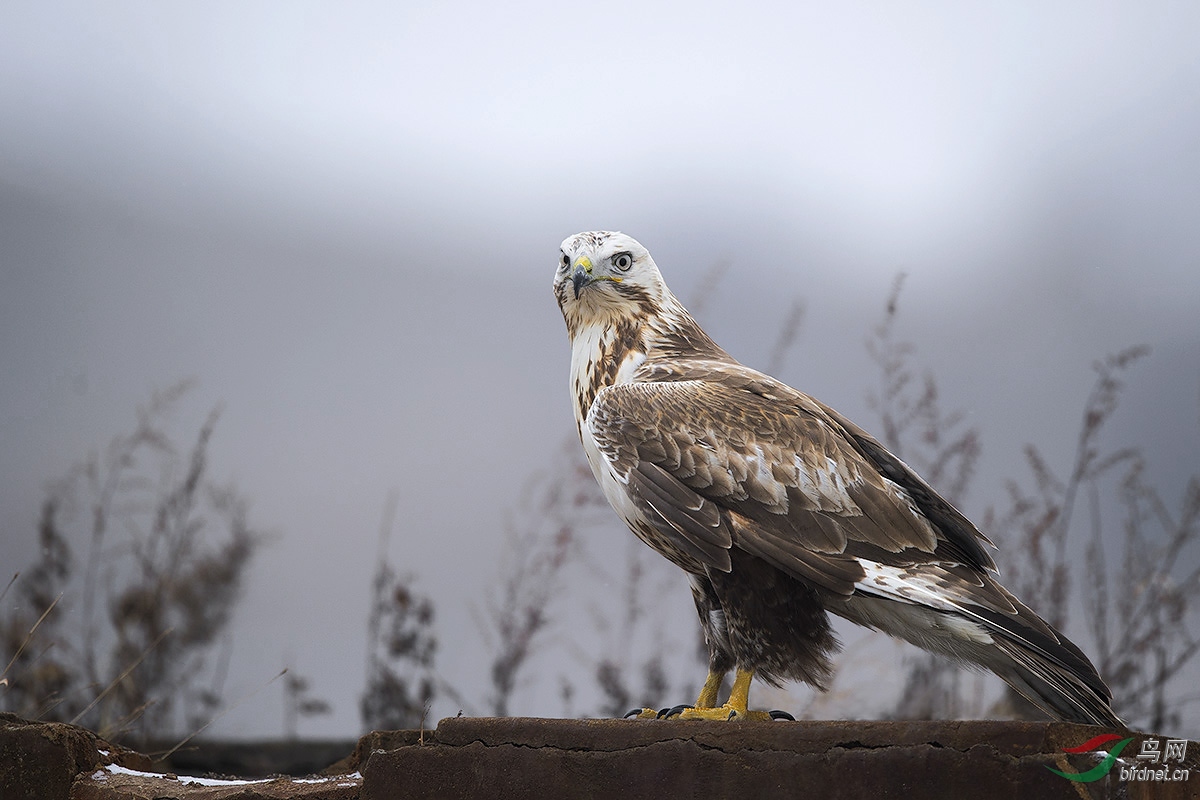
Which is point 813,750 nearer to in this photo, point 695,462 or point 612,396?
point 695,462

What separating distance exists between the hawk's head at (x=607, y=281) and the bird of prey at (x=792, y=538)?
0.32 m

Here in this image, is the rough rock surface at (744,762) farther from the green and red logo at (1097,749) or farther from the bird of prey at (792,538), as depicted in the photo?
the bird of prey at (792,538)

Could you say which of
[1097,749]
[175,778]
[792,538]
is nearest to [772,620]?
[792,538]

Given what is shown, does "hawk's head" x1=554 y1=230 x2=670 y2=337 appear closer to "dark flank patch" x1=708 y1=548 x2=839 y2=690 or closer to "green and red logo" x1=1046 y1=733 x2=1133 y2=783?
"dark flank patch" x1=708 y1=548 x2=839 y2=690

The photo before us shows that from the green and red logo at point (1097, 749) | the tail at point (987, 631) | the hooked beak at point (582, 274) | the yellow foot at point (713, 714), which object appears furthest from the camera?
the hooked beak at point (582, 274)

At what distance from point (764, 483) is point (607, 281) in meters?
0.93

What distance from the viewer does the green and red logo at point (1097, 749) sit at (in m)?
2.18

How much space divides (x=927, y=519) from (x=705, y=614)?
695 millimetres

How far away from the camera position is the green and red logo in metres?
2.18

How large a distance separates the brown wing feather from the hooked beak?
42 centimetres

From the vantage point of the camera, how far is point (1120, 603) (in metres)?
5.09

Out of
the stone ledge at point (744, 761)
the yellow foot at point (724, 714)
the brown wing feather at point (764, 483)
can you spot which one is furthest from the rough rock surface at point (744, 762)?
the brown wing feather at point (764, 483)

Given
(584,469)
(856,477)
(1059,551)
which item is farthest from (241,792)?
(1059,551)

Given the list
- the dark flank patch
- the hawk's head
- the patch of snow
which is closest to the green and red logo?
the dark flank patch
